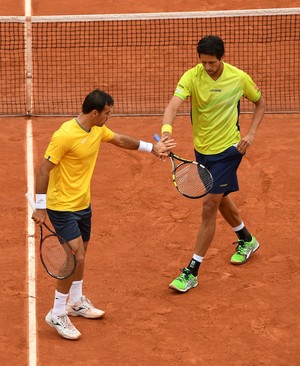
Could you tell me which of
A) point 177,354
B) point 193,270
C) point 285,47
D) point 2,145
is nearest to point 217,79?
point 193,270

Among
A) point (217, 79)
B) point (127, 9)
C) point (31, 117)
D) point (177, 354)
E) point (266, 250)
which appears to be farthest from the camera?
point (127, 9)

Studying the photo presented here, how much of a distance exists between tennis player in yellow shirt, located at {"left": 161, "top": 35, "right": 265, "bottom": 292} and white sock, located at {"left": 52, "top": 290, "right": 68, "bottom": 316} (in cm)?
139

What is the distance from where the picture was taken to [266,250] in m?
12.2

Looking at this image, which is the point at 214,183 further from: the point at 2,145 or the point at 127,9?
the point at 127,9

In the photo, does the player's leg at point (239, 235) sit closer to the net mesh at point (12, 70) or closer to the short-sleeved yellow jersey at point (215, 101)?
the short-sleeved yellow jersey at point (215, 101)

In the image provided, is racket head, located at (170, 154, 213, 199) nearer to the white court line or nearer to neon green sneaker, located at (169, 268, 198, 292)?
neon green sneaker, located at (169, 268, 198, 292)

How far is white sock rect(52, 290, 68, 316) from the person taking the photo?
33.9 ft

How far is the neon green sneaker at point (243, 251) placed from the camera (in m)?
11.9

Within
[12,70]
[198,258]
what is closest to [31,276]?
[198,258]

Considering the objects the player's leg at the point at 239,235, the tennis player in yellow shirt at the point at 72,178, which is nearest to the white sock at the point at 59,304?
the tennis player in yellow shirt at the point at 72,178

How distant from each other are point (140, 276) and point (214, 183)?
1355 millimetres

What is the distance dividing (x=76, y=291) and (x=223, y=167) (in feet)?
6.52

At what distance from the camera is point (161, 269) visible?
11.8m

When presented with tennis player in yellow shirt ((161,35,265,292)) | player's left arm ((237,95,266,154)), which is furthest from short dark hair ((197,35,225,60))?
player's left arm ((237,95,266,154))
